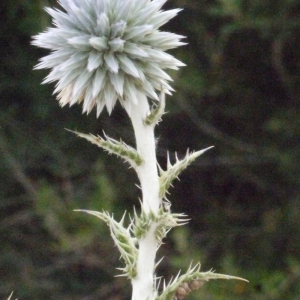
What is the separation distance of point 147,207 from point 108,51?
19.4 inches

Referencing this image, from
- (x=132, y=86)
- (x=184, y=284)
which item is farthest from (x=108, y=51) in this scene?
(x=184, y=284)

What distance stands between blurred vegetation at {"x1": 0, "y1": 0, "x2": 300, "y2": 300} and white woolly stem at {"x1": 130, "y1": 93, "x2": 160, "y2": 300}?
287 cm

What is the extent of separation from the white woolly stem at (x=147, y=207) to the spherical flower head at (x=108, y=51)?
0.42 feet

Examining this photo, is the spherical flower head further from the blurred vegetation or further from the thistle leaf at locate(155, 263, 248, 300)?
the blurred vegetation

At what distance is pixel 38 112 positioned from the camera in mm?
5238

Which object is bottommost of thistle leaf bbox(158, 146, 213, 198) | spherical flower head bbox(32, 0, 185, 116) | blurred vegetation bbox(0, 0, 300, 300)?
blurred vegetation bbox(0, 0, 300, 300)

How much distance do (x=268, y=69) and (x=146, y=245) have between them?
393 centimetres

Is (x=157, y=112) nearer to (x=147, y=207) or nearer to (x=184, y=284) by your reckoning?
(x=147, y=207)

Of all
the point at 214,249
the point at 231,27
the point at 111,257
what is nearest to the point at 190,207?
the point at 214,249

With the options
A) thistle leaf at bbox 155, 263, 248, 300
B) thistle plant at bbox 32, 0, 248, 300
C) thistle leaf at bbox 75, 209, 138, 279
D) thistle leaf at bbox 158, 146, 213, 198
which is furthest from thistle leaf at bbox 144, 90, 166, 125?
thistle leaf at bbox 155, 263, 248, 300

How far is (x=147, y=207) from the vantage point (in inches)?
63.7

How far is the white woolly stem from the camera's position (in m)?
1.62

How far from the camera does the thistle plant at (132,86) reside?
163 cm

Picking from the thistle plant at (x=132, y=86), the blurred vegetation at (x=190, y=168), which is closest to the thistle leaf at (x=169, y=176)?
the thistle plant at (x=132, y=86)
